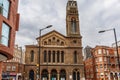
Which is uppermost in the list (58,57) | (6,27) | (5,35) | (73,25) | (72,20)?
(72,20)

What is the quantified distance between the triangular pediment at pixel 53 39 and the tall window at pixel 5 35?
3488cm

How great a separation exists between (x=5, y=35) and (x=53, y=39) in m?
36.9

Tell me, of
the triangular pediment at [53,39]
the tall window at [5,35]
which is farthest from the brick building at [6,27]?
the triangular pediment at [53,39]

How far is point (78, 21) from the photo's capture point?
204ft

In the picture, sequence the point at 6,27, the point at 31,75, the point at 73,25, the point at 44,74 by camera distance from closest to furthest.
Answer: the point at 6,27 → the point at 31,75 → the point at 44,74 → the point at 73,25

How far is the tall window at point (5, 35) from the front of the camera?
22294 millimetres

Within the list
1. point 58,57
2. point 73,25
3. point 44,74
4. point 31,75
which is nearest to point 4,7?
point 31,75

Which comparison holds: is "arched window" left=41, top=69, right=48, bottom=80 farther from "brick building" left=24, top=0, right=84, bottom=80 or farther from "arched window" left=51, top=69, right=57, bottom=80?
"arched window" left=51, top=69, right=57, bottom=80

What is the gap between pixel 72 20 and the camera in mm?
62188

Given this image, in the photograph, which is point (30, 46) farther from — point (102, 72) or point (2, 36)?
point (2, 36)

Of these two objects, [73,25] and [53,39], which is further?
[73,25]

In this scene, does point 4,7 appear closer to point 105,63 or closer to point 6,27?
point 6,27

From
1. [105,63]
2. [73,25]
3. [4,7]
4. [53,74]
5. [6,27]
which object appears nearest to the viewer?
[4,7]

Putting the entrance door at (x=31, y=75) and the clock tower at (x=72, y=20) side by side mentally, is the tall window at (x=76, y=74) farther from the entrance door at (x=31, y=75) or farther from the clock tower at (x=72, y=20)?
the entrance door at (x=31, y=75)
